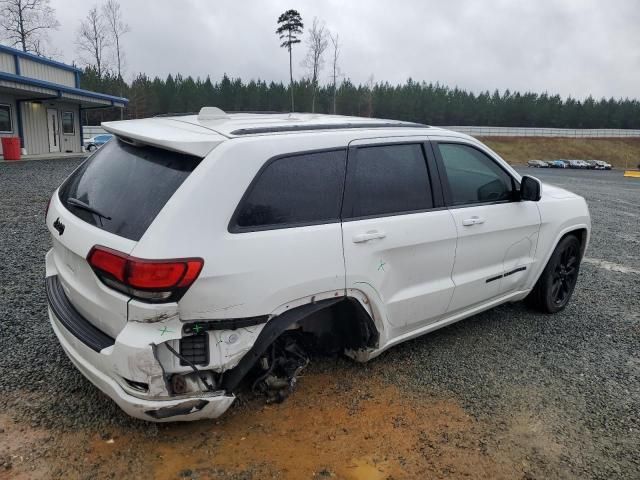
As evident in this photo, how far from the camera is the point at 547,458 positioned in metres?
2.80

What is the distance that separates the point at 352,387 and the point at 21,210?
7.98m

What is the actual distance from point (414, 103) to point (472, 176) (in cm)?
8855

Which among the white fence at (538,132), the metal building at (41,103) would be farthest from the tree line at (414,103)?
the metal building at (41,103)

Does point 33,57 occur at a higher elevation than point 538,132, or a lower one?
higher

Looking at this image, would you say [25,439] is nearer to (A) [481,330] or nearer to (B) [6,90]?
(A) [481,330]

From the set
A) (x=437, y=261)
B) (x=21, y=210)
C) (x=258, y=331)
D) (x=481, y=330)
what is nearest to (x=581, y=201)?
(x=481, y=330)

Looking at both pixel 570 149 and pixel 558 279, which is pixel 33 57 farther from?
pixel 570 149

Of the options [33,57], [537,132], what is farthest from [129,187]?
[537,132]

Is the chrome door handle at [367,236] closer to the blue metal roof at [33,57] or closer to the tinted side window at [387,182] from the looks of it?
the tinted side window at [387,182]

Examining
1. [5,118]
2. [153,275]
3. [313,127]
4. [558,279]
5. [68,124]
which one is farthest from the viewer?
[68,124]

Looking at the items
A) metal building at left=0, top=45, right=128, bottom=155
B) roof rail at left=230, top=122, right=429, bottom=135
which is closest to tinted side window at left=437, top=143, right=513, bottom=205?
roof rail at left=230, top=122, right=429, bottom=135

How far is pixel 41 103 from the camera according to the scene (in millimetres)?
23922

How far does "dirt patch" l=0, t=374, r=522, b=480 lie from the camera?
8.39ft

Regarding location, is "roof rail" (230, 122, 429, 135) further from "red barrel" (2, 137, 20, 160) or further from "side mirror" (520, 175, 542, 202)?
"red barrel" (2, 137, 20, 160)
